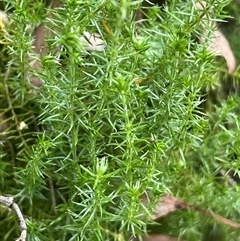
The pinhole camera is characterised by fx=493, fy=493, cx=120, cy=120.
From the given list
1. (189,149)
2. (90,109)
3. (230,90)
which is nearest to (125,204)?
(90,109)

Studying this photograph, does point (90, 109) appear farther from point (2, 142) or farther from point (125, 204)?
point (2, 142)

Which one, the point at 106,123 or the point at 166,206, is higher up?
the point at 106,123

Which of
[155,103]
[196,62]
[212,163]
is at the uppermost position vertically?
[196,62]

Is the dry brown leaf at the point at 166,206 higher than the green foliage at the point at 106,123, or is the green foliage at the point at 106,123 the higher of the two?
the green foliage at the point at 106,123

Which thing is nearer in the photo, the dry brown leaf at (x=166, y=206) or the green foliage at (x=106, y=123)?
the green foliage at (x=106, y=123)

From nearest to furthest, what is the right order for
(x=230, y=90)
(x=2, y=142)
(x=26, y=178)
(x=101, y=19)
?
1. (x=101, y=19)
2. (x=26, y=178)
3. (x=2, y=142)
4. (x=230, y=90)

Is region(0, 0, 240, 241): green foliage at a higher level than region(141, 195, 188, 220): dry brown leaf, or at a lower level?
higher

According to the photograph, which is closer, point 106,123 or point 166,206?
point 106,123

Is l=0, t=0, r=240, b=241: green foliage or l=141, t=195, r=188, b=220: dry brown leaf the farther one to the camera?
l=141, t=195, r=188, b=220: dry brown leaf
